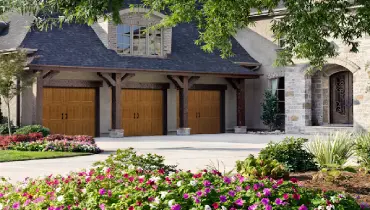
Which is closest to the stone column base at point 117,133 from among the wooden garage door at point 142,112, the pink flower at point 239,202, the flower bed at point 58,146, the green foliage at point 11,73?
the wooden garage door at point 142,112

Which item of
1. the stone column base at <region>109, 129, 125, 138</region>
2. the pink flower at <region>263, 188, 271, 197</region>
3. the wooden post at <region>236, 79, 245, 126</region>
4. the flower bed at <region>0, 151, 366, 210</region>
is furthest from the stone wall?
the pink flower at <region>263, 188, 271, 197</region>

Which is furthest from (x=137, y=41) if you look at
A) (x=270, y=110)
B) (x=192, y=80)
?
(x=270, y=110)

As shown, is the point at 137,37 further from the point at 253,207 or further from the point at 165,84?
the point at 253,207

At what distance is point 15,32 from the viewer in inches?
1038

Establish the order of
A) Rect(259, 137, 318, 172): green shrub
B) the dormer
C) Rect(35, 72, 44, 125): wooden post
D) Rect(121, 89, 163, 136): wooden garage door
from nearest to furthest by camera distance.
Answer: Rect(259, 137, 318, 172): green shrub < Rect(35, 72, 44, 125): wooden post < the dormer < Rect(121, 89, 163, 136): wooden garage door

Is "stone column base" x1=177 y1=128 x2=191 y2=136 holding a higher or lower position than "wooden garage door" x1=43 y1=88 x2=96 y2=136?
lower

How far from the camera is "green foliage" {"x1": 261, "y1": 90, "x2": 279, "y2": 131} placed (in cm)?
2962

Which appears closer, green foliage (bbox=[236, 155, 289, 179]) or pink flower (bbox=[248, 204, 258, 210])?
pink flower (bbox=[248, 204, 258, 210])

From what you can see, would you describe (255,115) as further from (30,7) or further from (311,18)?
(30,7)

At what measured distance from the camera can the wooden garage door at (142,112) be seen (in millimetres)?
27847

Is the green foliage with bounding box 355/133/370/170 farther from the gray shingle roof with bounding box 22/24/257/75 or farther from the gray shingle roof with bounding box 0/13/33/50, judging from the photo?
the gray shingle roof with bounding box 0/13/33/50

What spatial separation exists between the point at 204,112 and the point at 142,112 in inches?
140

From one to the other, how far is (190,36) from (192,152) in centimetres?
1441

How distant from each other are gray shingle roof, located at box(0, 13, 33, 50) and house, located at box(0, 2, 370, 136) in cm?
6
